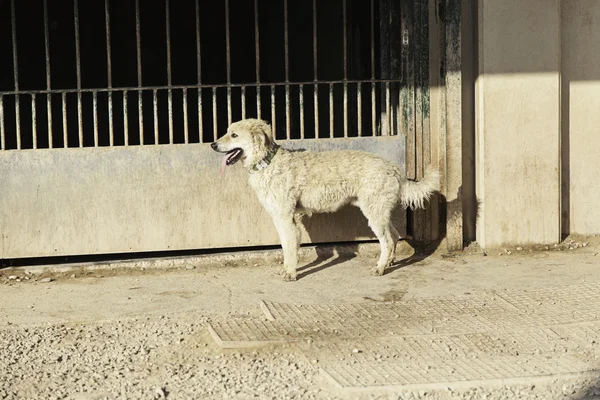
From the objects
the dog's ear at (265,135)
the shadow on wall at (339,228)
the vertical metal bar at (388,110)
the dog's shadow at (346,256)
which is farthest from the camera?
the vertical metal bar at (388,110)

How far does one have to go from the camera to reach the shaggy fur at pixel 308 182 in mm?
7797

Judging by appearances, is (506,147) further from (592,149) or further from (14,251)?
(14,251)

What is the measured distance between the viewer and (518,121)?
8555mm

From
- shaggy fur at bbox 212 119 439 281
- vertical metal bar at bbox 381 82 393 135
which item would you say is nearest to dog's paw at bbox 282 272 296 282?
shaggy fur at bbox 212 119 439 281

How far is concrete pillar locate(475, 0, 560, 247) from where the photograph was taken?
8.47 metres

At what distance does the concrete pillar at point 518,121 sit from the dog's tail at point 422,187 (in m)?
0.71

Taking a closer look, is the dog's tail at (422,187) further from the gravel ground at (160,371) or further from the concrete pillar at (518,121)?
the gravel ground at (160,371)

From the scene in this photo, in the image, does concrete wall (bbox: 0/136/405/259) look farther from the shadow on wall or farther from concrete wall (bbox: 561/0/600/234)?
concrete wall (bbox: 561/0/600/234)

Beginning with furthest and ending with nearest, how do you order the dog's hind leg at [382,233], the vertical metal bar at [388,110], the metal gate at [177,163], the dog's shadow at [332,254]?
1. the vertical metal bar at [388,110]
2. the dog's shadow at [332,254]
3. the metal gate at [177,163]
4. the dog's hind leg at [382,233]

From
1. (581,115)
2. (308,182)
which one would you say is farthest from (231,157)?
(581,115)

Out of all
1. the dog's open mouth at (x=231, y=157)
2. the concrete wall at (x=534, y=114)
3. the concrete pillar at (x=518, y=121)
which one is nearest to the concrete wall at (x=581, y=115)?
the concrete wall at (x=534, y=114)

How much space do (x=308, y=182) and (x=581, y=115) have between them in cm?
272

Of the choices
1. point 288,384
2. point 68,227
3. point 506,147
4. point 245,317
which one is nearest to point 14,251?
point 68,227

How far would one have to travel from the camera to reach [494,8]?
27.6 ft
